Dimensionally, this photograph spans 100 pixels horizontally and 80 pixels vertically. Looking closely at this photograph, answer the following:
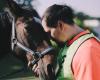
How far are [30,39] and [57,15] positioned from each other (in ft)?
2.19

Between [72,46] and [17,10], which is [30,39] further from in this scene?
[72,46]

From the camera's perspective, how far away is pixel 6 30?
2051 millimetres

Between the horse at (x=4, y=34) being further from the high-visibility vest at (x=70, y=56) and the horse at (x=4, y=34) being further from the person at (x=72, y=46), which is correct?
the high-visibility vest at (x=70, y=56)

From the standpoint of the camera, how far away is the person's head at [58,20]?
1464 mm

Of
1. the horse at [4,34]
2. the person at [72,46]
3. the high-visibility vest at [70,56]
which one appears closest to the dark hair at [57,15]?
the person at [72,46]

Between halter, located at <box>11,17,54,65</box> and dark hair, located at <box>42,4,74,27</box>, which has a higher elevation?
dark hair, located at <box>42,4,74,27</box>

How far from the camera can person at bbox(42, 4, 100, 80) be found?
1282 mm

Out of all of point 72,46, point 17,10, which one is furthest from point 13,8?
point 72,46

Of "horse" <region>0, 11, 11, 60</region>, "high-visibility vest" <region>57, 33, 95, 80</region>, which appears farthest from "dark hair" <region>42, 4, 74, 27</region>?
"horse" <region>0, 11, 11, 60</region>

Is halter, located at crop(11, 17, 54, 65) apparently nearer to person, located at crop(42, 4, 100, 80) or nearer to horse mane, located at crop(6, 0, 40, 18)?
horse mane, located at crop(6, 0, 40, 18)

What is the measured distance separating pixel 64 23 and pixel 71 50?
0.45 feet

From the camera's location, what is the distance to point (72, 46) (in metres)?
1.40

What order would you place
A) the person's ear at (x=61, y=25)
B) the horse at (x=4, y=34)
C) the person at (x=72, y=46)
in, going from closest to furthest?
the person at (x=72, y=46) < the person's ear at (x=61, y=25) < the horse at (x=4, y=34)

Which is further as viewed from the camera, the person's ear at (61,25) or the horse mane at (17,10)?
the horse mane at (17,10)
